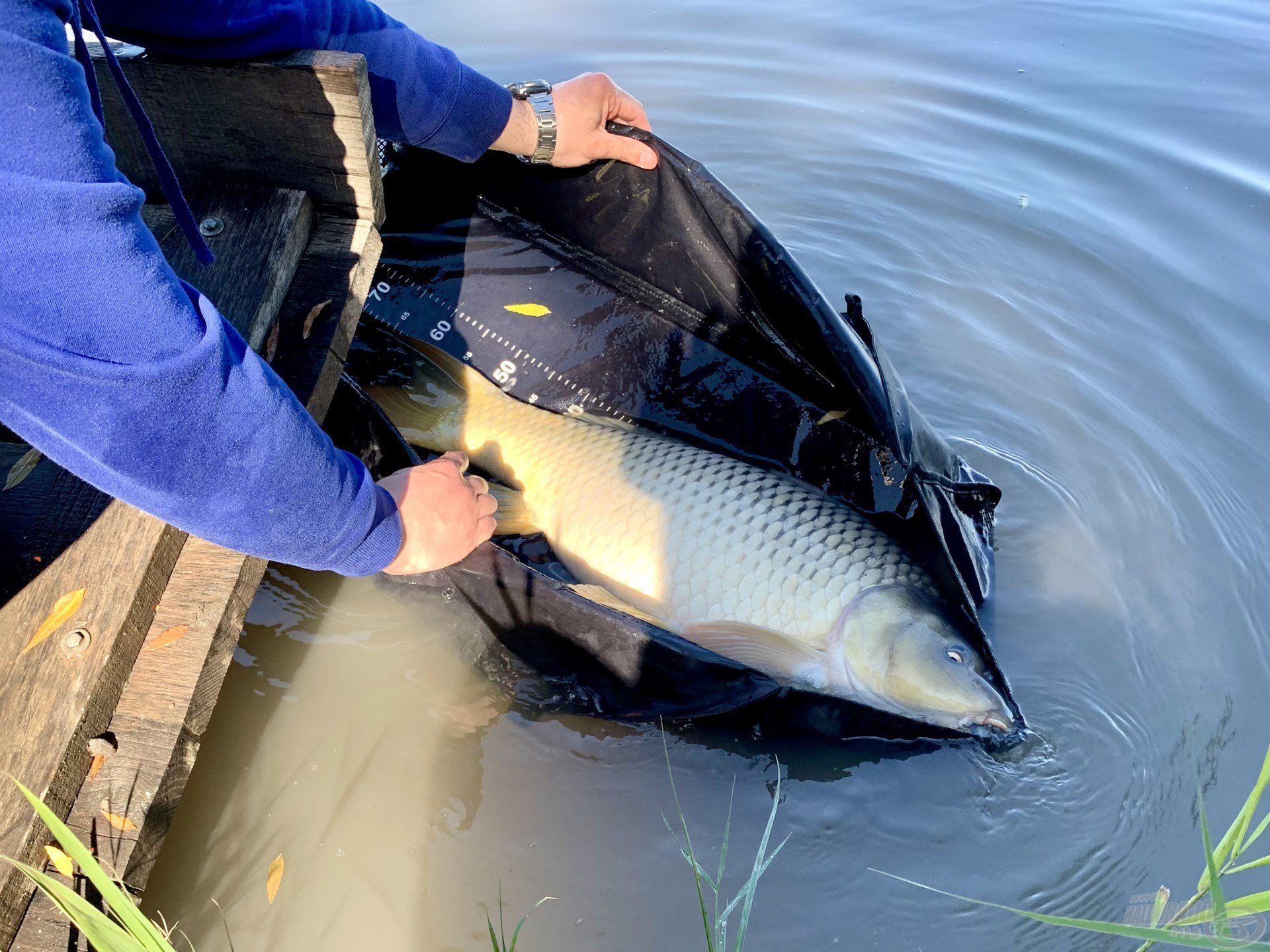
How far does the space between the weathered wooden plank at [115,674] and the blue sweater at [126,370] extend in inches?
10.3

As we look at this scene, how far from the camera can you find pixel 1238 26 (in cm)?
490

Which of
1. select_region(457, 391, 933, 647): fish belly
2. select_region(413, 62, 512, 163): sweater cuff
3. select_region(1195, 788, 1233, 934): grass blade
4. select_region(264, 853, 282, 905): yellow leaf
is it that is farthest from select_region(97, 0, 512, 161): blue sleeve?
select_region(1195, 788, 1233, 934): grass blade

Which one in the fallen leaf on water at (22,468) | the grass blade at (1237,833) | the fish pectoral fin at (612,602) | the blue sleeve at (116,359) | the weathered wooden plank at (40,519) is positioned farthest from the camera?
the fish pectoral fin at (612,602)

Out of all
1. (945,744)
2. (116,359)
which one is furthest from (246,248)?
(945,744)

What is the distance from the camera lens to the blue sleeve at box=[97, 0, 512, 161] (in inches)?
60.2

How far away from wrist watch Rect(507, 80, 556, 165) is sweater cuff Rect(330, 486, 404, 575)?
3.44ft

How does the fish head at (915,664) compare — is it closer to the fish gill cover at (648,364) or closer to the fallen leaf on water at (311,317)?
the fish gill cover at (648,364)

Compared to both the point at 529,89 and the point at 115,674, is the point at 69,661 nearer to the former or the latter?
the point at 115,674

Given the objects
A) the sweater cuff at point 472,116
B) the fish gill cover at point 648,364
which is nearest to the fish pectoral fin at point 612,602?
the fish gill cover at point 648,364

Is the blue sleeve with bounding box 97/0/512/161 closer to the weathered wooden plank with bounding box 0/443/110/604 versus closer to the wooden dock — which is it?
the wooden dock

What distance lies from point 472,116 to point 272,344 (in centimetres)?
72

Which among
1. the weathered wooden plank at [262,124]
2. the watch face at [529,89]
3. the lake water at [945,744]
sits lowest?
the lake water at [945,744]

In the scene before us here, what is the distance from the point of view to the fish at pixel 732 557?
5.60 ft

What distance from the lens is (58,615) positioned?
134cm
